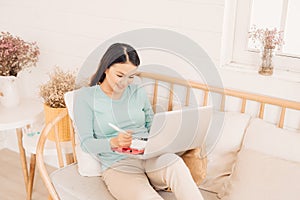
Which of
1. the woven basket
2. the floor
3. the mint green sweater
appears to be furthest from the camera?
the floor

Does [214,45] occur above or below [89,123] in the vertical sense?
above

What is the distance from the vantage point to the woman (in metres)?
1.68

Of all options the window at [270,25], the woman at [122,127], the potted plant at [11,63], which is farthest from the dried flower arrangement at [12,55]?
the window at [270,25]

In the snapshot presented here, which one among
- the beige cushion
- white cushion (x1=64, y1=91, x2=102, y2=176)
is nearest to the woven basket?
white cushion (x1=64, y1=91, x2=102, y2=176)

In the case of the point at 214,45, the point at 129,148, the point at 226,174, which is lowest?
the point at 226,174

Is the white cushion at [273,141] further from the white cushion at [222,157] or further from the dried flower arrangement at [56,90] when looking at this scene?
the dried flower arrangement at [56,90]

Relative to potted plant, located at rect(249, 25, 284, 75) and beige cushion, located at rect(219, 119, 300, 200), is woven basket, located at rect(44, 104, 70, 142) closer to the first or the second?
beige cushion, located at rect(219, 119, 300, 200)

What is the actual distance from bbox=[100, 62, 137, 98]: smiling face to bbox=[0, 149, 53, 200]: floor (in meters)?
1.00

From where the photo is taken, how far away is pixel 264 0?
6.58 feet

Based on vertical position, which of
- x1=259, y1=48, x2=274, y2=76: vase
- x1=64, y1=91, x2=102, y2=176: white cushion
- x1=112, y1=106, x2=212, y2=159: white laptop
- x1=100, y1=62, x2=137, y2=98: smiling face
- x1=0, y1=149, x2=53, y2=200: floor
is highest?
Answer: x1=259, y1=48, x2=274, y2=76: vase

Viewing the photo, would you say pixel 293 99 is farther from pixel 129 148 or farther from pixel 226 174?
pixel 129 148

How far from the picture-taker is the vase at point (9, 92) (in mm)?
2440

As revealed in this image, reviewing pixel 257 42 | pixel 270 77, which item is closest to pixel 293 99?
pixel 270 77

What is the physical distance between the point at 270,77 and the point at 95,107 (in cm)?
81
